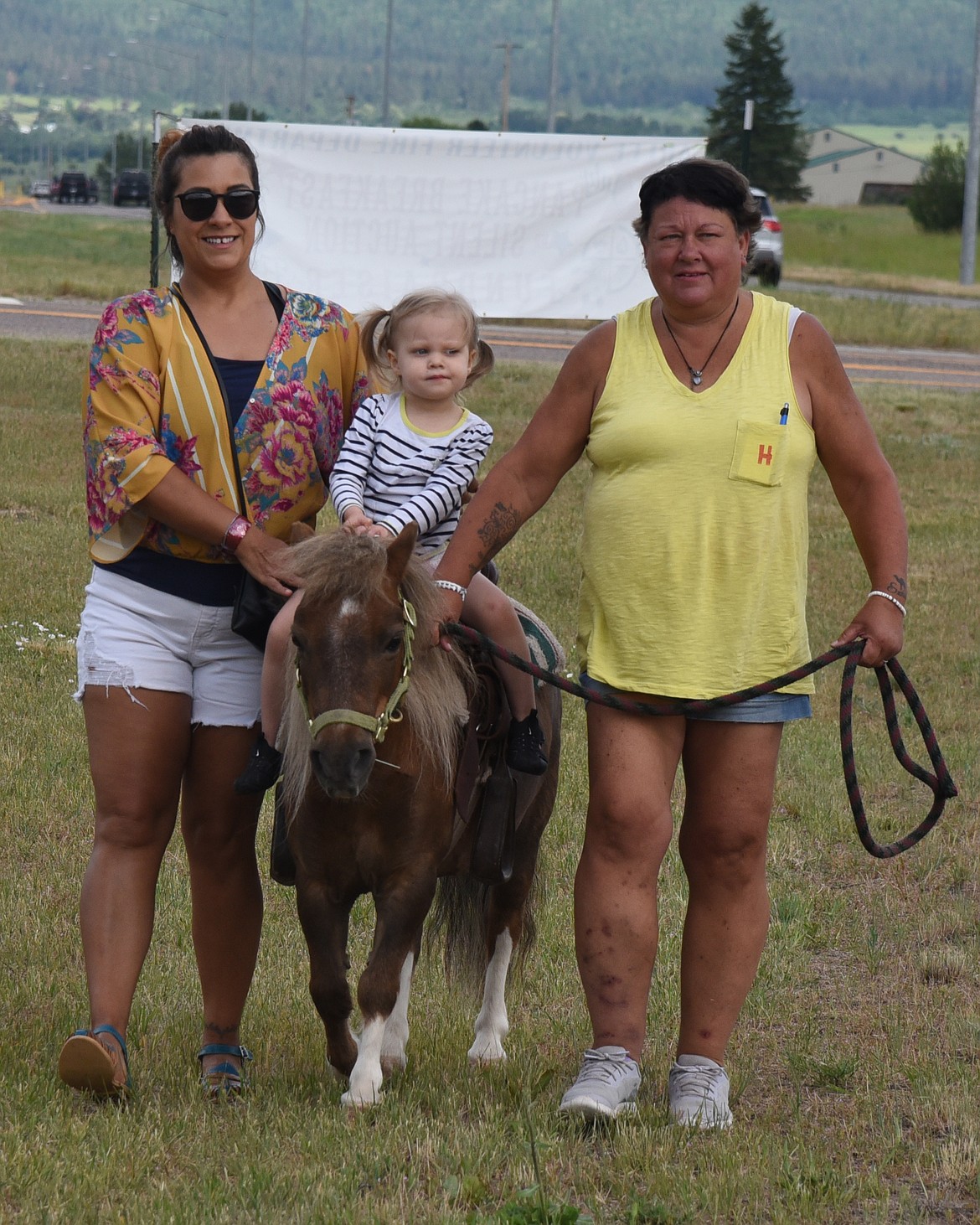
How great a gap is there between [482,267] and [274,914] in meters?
10.7

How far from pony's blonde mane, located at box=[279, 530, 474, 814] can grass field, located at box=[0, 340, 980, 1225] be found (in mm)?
460

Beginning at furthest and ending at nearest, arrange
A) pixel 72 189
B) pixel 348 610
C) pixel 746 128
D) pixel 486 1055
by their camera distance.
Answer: pixel 72 189 → pixel 746 128 → pixel 486 1055 → pixel 348 610

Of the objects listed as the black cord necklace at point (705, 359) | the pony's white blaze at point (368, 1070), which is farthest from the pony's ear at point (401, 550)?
the pony's white blaze at point (368, 1070)

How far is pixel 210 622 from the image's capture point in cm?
412

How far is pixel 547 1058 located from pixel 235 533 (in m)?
1.75

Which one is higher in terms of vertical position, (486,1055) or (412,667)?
(412,667)

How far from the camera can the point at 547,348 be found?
64.4 feet

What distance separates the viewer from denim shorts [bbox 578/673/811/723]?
3969mm

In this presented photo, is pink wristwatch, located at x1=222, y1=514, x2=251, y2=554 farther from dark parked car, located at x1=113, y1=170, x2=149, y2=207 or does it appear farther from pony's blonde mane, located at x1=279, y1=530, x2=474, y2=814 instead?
dark parked car, located at x1=113, y1=170, x2=149, y2=207

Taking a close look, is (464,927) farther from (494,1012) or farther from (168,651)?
(168,651)

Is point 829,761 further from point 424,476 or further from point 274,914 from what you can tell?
point 424,476

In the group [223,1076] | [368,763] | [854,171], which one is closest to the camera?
[368,763]

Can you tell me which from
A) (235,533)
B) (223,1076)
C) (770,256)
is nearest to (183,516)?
(235,533)

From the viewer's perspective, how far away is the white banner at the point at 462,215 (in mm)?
15094
